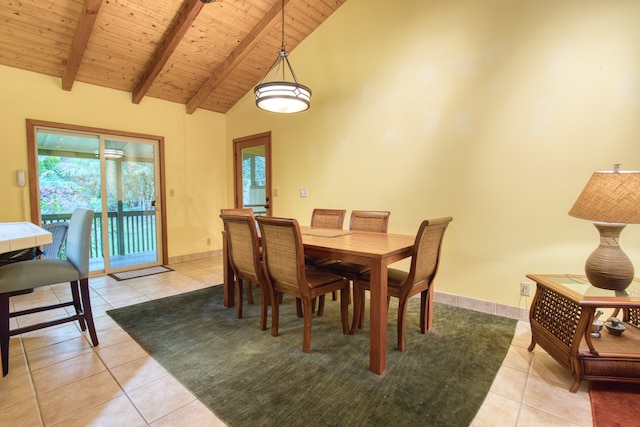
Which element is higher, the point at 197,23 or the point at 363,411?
the point at 197,23

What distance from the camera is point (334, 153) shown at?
12.8 feet

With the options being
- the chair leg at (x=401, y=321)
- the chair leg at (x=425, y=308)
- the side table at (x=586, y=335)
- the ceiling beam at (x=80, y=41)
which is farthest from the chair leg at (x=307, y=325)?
the ceiling beam at (x=80, y=41)

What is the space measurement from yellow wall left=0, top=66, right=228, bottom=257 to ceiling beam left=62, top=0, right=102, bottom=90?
0.28 meters

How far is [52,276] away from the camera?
2.06 meters

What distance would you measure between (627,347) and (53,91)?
588cm

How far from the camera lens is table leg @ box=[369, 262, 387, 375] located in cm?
188

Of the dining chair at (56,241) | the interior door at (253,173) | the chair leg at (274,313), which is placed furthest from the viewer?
the interior door at (253,173)

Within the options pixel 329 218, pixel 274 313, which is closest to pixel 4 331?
pixel 274 313

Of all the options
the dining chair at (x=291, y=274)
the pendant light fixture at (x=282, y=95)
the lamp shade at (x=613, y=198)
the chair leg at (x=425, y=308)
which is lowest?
the chair leg at (x=425, y=308)

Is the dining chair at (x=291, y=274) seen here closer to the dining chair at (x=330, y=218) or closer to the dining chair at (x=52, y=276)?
the dining chair at (x=330, y=218)

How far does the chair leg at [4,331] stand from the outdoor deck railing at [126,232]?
8.29ft

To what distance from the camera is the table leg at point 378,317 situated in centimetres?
188

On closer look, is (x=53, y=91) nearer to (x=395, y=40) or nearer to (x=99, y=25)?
(x=99, y=25)

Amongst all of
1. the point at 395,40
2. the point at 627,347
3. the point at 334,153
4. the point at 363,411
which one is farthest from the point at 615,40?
the point at 363,411
